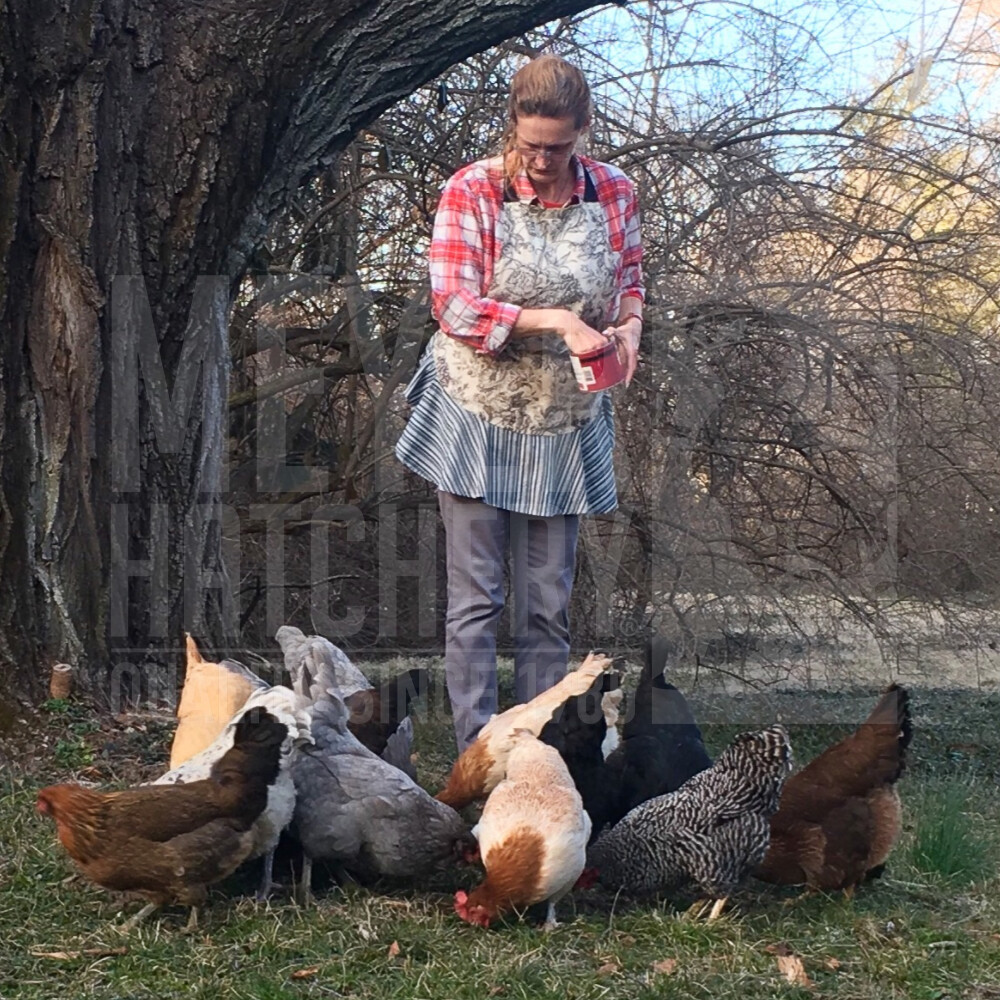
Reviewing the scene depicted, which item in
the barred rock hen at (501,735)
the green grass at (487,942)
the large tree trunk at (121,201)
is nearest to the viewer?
the green grass at (487,942)

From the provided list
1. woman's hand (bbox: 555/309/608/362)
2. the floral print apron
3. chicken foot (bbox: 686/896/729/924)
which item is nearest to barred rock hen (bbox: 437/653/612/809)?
chicken foot (bbox: 686/896/729/924)

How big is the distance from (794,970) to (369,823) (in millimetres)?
1067

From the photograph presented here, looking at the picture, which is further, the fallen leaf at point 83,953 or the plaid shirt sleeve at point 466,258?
the plaid shirt sleeve at point 466,258

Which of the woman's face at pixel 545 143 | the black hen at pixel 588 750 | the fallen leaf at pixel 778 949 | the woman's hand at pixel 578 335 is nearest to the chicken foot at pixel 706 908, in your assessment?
the fallen leaf at pixel 778 949

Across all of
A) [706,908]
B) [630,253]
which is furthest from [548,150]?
[706,908]

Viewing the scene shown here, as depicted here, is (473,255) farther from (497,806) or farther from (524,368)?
(497,806)

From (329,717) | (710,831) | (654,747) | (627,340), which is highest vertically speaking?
(627,340)

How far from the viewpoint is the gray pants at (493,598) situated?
355 cm

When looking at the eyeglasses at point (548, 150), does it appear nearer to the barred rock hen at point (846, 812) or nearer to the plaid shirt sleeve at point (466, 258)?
the plaid shirt sleeve at point (466, 258)

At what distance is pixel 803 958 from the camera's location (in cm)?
273

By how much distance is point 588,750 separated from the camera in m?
3.48

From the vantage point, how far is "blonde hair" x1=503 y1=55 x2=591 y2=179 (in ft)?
10.5

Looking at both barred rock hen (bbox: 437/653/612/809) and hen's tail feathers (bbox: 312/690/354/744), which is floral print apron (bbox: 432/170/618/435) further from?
hen's tail feathers (bbox: 312/690/354/744)

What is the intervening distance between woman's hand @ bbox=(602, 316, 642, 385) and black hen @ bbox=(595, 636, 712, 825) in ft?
3.65
